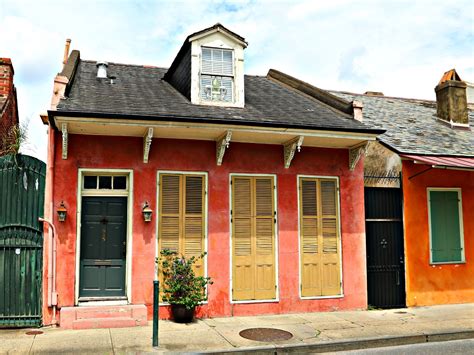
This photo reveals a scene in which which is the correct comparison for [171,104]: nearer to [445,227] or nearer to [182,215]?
[182,215]

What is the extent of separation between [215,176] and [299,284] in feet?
9.67

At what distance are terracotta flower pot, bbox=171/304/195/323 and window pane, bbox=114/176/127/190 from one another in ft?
8.46

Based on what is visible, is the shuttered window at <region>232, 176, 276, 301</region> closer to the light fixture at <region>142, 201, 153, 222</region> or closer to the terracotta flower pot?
the terracotta flower pot

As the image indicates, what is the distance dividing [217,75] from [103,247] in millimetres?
4481

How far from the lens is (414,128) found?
Result: 13242 mm

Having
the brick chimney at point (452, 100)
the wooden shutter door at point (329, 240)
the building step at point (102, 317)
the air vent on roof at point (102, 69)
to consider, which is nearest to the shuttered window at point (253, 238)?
the wooden shutter door at point (329, 240)

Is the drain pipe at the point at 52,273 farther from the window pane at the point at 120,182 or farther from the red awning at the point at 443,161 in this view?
the red awning at the point at 443,161

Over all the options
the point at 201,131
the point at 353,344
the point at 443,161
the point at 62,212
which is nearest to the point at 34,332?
the point at 62,212

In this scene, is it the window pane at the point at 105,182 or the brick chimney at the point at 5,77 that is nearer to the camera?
the window pane at the point at 105,182

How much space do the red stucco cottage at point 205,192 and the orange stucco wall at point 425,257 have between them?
119cm

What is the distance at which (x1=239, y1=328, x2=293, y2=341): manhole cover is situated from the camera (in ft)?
26.0

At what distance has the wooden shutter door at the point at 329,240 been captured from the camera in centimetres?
1031

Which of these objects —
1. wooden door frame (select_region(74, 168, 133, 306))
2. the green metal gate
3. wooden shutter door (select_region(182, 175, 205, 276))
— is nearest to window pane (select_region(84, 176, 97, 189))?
wooden door frame (select_region(74, 168, 133, 306))

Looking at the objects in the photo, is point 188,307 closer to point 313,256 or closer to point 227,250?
point 227,250
